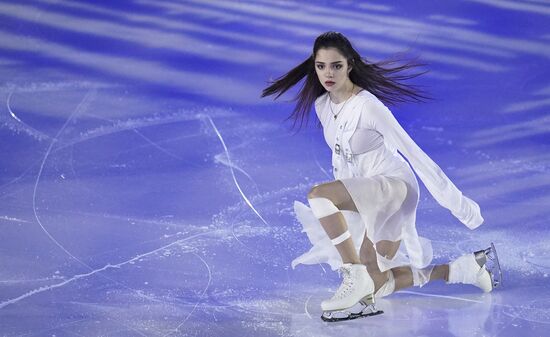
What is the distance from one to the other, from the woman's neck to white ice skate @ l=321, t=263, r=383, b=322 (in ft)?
2.80

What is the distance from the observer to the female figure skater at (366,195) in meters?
5.07

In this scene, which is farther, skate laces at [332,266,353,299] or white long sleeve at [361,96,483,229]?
white long sleeve at [361,96,483,229]

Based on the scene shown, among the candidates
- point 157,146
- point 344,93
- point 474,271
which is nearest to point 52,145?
point 157,146

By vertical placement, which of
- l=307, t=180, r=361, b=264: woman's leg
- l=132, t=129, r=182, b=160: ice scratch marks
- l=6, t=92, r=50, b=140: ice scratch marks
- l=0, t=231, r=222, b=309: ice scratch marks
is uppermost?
l=307, t=180, r=361, b=264: woman's leg

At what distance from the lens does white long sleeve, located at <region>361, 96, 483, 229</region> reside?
5121 mm

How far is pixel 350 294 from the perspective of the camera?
16.4 ft

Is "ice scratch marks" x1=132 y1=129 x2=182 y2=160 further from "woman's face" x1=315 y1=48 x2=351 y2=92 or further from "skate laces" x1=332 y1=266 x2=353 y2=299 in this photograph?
"skate laces" x1=332 y1=266 x2=353 y2=299

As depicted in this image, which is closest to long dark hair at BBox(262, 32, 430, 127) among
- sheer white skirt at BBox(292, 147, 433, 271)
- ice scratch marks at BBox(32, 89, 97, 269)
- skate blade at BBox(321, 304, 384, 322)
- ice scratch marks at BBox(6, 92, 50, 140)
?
sheer white skirt at BBox(292, 147, 433, 271)

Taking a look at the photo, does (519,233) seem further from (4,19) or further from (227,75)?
(4,19)

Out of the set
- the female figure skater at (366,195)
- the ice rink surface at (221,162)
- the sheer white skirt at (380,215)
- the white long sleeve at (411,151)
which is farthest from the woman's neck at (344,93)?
the ice rink surface at (221,162)

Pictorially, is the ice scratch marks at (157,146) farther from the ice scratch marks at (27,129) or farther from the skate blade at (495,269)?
the skate blade at (495,269)

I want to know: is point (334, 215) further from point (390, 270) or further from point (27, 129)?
point (27, 129)

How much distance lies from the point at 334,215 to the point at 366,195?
22 centimetres

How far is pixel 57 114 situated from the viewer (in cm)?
813
